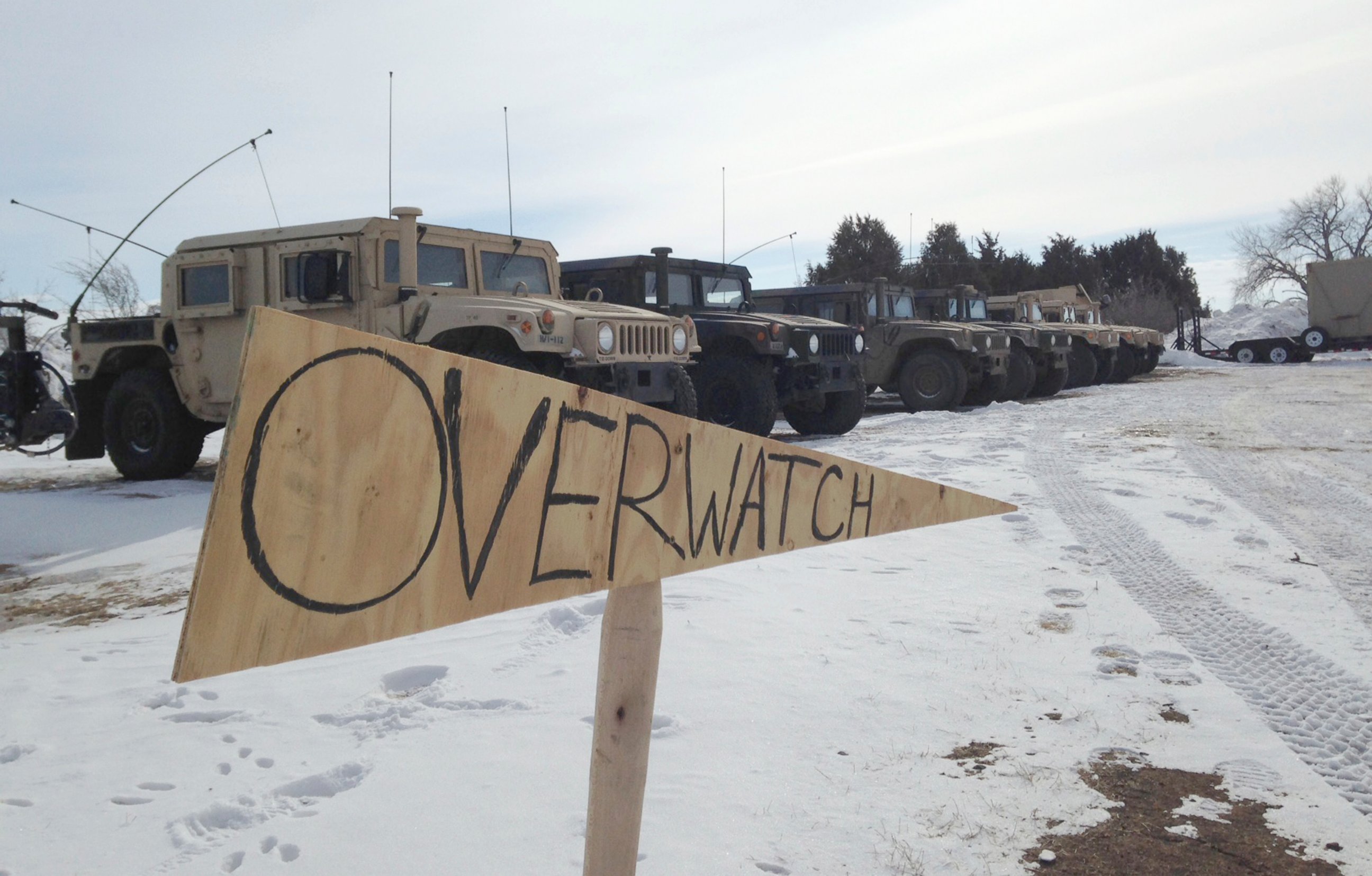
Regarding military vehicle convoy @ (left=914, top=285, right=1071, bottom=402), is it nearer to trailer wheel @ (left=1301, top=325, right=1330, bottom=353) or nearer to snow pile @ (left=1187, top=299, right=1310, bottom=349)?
trailer wheel @ (left=1301, top=325, right=1330, bottom=353)

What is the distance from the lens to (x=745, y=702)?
9.30ft

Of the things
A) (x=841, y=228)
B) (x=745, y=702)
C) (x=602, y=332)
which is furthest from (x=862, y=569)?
(x=841, y=228)

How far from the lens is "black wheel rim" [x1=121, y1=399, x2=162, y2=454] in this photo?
781 cm

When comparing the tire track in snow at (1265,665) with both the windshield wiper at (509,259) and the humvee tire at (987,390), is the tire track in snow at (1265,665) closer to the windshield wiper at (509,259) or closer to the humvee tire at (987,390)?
the windshield wiper at (509,259)

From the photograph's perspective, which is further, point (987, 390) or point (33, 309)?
point (987, 390)

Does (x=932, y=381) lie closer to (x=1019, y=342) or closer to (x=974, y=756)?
(x=1019, y=342)

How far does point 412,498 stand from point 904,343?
39.7ft

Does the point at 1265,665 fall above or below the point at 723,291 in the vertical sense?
below

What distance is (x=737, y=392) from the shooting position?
8891mm

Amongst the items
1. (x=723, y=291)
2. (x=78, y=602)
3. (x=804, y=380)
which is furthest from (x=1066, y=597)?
(x=723, y=291)

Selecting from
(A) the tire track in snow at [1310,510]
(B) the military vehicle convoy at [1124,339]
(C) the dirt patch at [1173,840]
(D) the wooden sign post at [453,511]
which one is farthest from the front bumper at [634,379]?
(B) the military vehicle convoy at [1124,339]

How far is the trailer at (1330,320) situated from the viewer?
23.6 meters

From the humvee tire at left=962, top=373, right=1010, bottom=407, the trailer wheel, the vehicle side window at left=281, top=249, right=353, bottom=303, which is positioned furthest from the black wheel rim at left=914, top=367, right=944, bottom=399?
the trailer wheel

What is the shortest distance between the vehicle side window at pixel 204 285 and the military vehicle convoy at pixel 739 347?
Result: 259 cm
